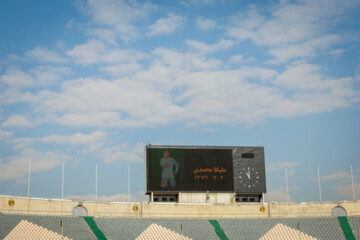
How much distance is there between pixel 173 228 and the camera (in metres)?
64.1

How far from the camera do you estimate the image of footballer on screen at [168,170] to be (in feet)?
218

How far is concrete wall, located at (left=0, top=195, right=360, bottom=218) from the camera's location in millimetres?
61844

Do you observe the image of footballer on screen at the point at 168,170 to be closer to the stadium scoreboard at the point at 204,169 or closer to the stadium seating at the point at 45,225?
the stadium scoreboard at the point at 204,169

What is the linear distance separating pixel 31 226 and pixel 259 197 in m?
29.4

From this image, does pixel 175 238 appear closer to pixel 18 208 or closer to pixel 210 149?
pixel 210 149

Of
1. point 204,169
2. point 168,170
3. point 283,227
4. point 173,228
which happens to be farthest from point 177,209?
point 283,227

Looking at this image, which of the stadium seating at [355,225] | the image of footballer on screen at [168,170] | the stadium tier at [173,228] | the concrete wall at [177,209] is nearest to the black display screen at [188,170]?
the image of footballer on screen at [168,170]

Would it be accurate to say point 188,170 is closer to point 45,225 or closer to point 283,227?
point 283,227

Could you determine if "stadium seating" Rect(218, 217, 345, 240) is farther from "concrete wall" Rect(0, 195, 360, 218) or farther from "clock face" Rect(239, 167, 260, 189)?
"clock face" Rect(239, 167, 260, 189)

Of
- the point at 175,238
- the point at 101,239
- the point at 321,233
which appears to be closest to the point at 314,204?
the point at 321,233

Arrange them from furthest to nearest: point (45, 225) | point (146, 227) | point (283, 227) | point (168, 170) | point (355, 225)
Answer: point (168, 170)
point (355, 225)
point (283, 227)
point (146, 227)
point (45, 225)

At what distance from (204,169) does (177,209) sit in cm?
617

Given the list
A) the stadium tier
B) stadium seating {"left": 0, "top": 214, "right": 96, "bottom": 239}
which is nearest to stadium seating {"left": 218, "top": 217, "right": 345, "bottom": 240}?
the stadium tier

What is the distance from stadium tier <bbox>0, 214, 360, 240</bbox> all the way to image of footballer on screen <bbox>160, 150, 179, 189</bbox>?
4.50 metres
